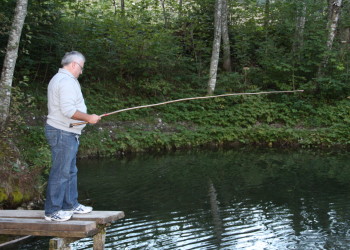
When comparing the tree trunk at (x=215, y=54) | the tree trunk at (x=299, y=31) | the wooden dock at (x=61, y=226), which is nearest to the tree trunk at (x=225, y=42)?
the tree trunk at (x=215, y=54)

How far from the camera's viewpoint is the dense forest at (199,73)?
14.1 m

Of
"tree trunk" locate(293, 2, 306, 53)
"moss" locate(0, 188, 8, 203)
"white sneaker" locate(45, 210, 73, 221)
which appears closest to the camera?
"white sneaker" locate(45, 210, 73, 221)

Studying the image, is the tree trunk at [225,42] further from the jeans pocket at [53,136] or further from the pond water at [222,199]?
the jeans pocket at [53,136]

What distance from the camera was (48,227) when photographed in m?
4.17

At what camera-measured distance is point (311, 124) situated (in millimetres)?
15211

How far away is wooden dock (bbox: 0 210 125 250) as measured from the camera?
4098 millimetres

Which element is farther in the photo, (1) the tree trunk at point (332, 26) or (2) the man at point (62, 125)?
(1) the tree trunk at point (332, 26)

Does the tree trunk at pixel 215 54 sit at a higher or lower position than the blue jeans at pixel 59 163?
higher

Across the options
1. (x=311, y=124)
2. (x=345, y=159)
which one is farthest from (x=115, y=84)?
(x=345, y=159)

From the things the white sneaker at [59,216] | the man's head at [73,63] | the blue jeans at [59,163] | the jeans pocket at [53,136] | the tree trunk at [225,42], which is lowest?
the white sneaker at [59,216]

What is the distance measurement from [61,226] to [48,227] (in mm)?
138

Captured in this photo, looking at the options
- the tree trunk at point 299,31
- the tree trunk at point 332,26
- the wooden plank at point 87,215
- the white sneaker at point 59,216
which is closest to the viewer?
the white sneaker at point 59,216

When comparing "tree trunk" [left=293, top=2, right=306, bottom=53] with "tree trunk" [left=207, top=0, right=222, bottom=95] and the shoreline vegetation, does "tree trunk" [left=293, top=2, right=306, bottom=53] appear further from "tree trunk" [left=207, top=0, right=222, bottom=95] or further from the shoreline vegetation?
"tree trunk" [left=207, top=0, right=222, bottom=95]

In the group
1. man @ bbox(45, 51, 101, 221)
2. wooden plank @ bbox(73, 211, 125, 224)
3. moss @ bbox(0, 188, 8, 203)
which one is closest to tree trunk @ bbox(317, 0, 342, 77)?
moss @ bbox(0, 188, 8, 203)
